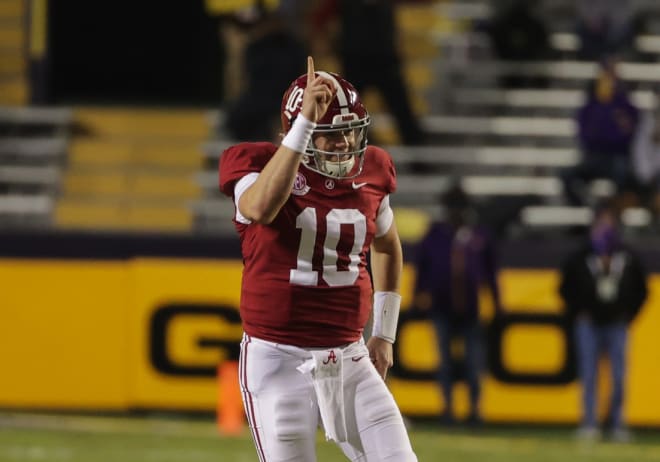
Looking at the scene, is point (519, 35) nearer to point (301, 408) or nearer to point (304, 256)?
point (304, 256)

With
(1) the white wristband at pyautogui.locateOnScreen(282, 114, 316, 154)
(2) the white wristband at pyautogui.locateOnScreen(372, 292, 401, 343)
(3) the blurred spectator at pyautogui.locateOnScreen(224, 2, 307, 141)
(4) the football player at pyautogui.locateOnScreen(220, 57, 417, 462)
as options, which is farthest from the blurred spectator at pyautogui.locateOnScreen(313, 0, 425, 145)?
(1) the white wristband at pyautogui.locateOnScreen(282, 114, 316, 154)

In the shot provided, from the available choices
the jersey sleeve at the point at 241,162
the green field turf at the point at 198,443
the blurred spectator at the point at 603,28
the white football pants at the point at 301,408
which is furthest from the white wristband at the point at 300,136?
the blurred spectator at the point at 603,28

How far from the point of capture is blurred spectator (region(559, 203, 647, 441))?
1093 centimetres

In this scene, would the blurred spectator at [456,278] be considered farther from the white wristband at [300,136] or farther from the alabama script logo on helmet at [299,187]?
the white wristband at [300,136]

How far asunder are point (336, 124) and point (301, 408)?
93 centimetres

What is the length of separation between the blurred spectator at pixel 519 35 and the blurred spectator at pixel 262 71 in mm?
1911

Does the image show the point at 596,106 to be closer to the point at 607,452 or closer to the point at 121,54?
the point at 607,452

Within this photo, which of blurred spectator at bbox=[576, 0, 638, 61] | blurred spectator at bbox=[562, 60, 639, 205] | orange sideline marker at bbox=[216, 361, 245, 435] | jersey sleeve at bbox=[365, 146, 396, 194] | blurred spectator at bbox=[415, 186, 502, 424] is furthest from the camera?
blurred spectator at bbox=[576, 0, 638, 61]

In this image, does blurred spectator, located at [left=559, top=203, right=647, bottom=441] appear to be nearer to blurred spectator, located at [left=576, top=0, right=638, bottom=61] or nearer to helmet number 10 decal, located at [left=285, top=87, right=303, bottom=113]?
blurred spectator, located at [left=576, top=0, right=638, bottom=61]

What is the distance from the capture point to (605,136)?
12555 mm

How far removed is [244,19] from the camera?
44.2 ft

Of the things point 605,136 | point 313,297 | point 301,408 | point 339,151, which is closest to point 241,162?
point 339,151

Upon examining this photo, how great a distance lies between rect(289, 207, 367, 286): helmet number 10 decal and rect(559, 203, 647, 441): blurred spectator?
598 centimetres

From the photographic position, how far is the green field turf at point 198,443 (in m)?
9.77
